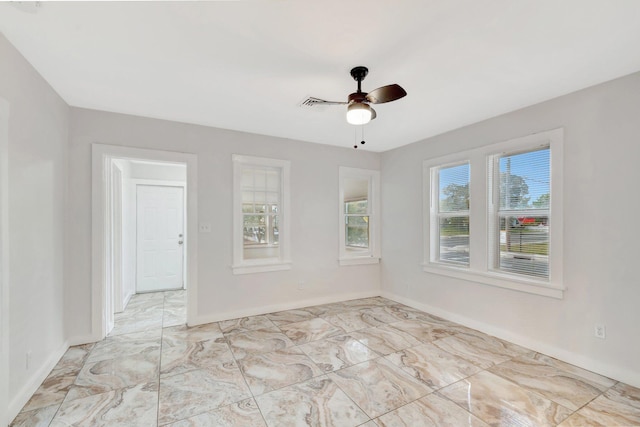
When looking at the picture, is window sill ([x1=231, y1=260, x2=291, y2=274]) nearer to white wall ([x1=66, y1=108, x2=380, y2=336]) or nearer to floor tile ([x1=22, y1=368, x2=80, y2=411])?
white wall ([x1=66, y1=108, x2=380, y2=336])

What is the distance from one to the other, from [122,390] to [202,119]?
9.45 feet

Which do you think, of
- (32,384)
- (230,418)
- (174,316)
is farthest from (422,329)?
(32,384)

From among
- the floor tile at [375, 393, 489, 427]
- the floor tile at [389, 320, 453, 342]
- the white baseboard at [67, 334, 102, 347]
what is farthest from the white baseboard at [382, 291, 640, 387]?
the white baseboard at [67, 334, 102, 347]

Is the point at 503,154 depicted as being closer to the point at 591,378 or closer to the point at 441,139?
the point at 441,139

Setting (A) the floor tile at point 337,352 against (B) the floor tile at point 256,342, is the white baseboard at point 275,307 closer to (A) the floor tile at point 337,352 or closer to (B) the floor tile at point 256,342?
(B) the floor tile at point 256,342

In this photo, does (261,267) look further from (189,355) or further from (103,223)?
(103,223)

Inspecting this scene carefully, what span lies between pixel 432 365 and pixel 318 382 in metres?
1.10

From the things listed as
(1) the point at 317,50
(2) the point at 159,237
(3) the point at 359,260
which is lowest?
(3) the point at 359,260

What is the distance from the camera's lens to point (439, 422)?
1974 mm

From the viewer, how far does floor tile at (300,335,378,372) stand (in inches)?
109

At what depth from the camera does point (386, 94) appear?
2.21m

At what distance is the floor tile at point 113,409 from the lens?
1.99 metres

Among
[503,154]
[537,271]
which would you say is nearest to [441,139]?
[503,154]

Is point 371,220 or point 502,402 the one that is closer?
point 502,402
